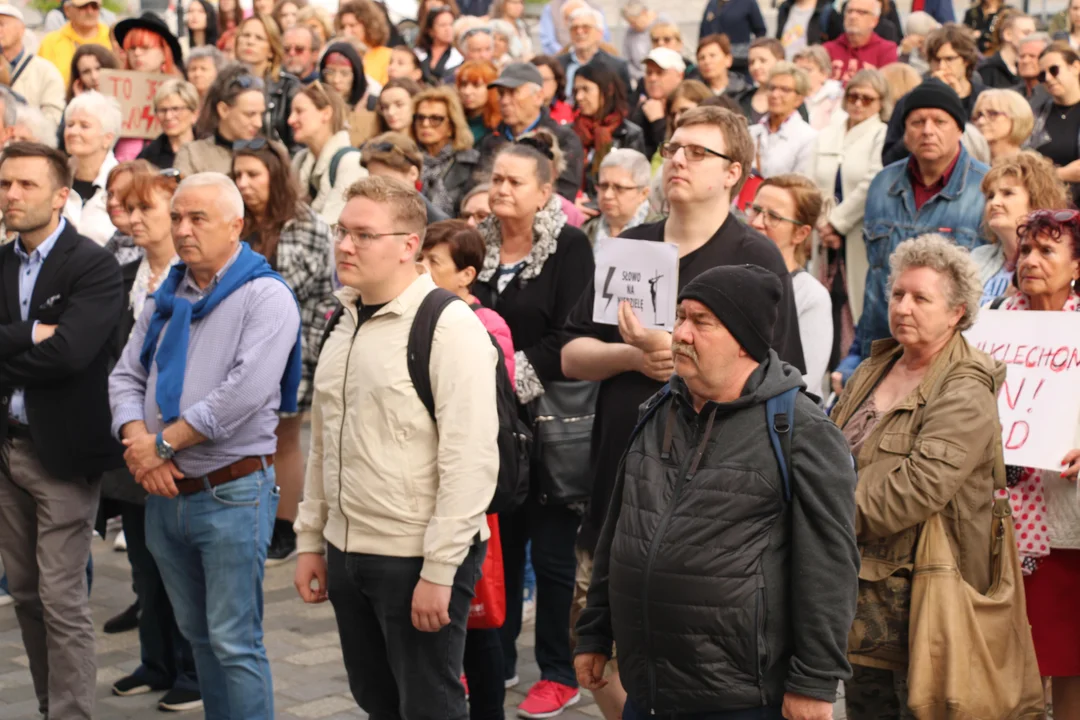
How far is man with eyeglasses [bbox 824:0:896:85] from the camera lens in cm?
1398

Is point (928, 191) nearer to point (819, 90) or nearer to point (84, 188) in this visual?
point (819, 90)

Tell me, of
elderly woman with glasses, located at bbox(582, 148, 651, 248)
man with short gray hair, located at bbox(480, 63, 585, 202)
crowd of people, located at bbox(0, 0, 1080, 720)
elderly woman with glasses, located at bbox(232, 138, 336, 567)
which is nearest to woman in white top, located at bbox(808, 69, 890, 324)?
crowd of people, located at bbox(0, 0, 1080, 720)

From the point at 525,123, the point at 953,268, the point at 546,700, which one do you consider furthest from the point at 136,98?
the point at 953,268

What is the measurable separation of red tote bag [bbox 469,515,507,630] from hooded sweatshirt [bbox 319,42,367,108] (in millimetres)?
7370

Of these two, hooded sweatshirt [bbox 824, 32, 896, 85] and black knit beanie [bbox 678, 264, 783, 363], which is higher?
hooded sweatshirt [bbox 824, 32, 896, 85]

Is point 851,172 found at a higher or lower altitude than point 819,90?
lower

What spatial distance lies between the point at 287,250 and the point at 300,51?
17.7ft

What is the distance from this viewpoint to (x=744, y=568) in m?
3.68

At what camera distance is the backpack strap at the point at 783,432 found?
3.69 meters

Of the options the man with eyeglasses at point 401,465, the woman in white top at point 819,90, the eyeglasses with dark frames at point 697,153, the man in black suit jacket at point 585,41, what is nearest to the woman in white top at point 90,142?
the man with eyeglasses at point 401,465

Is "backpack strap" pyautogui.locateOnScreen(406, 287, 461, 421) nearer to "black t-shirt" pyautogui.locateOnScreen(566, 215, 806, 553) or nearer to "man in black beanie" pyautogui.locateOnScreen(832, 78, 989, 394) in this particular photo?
"black t-shirt" pyautogui.locateOnScreen(566, 215, 806, 553)

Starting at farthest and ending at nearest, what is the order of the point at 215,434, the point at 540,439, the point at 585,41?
1. the point at 585,41
2. the point at 540,439
3. the point at 215,434

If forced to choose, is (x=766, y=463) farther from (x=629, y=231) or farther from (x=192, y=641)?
(x=192, y=641)

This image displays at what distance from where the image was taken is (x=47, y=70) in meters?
12.4
